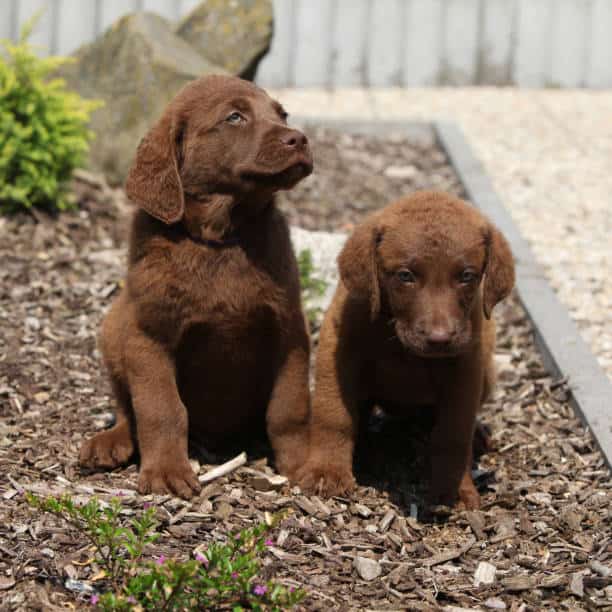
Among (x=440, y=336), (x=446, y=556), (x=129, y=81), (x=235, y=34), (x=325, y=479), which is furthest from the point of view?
(x=235, y=34)

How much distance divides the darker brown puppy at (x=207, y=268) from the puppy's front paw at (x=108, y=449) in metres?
0.14

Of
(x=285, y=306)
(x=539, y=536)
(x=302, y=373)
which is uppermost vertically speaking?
(x=285, y=306)

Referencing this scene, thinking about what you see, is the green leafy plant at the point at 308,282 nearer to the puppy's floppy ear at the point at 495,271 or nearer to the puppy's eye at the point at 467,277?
the puppy's floppy ear at the point at 495,271

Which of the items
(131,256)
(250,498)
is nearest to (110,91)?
(131,256)

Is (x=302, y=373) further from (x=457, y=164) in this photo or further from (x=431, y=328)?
(x=457, y=164)

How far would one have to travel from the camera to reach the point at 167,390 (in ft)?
15.5

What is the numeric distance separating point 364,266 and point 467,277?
0.41m

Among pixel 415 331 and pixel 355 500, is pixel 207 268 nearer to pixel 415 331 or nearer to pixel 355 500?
pixel 415 331

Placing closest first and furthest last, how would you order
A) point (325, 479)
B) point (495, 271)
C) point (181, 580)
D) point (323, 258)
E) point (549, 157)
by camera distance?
point (181, 580) → point (495, 271) → point (325, 479) → point (323, 258) → point (549, 157)

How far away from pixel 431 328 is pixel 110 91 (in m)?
5.14

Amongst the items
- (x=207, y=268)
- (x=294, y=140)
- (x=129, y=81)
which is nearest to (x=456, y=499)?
(x=207, y=268)

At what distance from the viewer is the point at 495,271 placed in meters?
4.66

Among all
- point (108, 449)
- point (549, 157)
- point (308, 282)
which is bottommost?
point (549, 157)

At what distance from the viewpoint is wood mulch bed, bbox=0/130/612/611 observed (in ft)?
13.5
